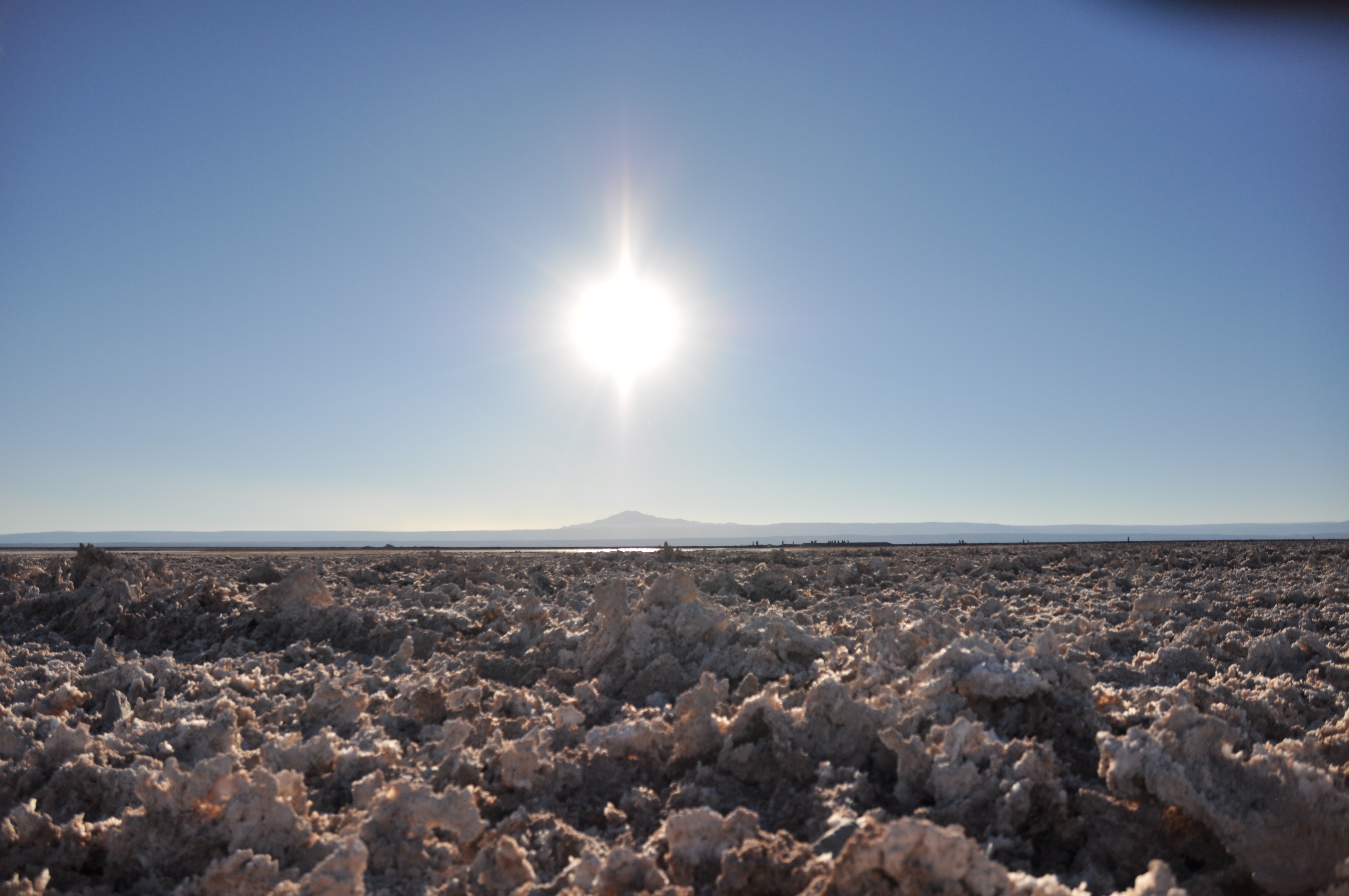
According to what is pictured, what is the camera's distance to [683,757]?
3469mm

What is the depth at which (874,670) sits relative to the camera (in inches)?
157

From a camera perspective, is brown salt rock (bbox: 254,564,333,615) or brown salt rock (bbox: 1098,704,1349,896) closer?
brown salt rock (bbox: 1098,704,1349,896)

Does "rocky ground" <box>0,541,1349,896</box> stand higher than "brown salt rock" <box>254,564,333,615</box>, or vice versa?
"brown salt rock" <box>254,564,333,615</box>

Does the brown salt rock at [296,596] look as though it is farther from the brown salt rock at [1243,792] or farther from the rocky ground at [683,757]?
the brown salt rock at [1243,792]

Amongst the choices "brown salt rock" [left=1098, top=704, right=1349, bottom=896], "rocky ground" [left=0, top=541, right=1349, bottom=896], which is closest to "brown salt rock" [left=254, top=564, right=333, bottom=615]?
"rocky ground" [left=0, top=541, right=1349, bottom=896]

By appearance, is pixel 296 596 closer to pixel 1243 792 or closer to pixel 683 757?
pixel 683 757

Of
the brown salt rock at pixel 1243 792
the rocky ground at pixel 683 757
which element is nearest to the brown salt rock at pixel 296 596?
the rocky ground at pixel 683 757

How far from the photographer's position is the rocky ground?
98.4 inches

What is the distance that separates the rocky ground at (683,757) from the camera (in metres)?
2.50

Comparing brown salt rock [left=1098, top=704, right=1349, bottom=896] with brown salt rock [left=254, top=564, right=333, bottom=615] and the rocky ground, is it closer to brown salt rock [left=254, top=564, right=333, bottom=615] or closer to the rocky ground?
the rocky ground

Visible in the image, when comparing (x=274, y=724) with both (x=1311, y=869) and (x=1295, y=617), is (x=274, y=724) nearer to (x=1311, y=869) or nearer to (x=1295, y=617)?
(x=1311, y=869)

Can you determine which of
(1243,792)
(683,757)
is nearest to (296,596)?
(683,757)

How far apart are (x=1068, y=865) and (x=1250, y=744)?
66.4 inches

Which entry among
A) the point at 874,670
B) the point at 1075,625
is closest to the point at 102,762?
the point at 874,670
